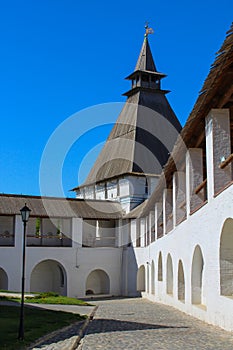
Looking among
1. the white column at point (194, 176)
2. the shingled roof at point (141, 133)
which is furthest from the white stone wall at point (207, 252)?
the shingled roof at point (141, 133)

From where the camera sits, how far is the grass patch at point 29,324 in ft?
29.6

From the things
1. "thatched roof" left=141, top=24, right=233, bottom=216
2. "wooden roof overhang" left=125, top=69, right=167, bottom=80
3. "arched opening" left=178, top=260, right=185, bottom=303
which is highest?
"wooden roof overhang" left=125, top=69, right=167, bottom=80

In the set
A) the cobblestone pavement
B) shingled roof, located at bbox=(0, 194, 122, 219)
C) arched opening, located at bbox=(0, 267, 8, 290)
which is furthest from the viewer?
shingled roof, located at bbox=(0, 194, 122, 219)

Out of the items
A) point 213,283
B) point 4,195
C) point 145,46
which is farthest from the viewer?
point 145,46

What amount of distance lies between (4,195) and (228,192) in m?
21.2

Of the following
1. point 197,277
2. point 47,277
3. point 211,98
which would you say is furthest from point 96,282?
point 211,98

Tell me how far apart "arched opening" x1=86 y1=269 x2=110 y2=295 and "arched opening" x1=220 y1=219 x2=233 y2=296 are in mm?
20496

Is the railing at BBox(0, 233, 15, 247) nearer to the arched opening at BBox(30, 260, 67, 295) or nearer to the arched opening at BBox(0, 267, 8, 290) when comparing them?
the arched opening at BBox(0, 267, 8, 290)

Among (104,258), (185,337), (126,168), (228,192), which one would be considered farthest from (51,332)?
(126,168)

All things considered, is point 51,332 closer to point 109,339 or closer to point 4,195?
point 109,339

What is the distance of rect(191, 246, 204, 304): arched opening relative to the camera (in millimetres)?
13955

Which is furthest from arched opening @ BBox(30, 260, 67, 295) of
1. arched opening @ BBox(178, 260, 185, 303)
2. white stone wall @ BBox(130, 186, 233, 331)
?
arched opening @ BBox(178, 260, 185, 303)

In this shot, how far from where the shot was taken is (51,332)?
1070 cm

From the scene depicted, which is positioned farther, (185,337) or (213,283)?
(213,283)
